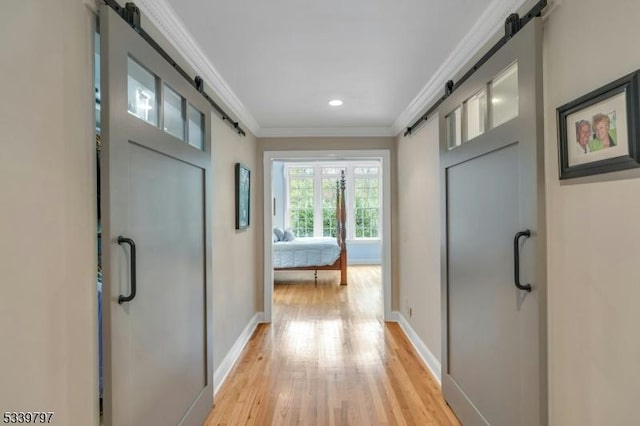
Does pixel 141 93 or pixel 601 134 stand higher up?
pixel 141 93

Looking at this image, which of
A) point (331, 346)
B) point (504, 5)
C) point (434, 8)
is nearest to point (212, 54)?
point (434, 8)

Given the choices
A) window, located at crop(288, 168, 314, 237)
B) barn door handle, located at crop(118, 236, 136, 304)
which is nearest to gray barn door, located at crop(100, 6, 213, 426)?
barn door handle, located at crop(118, 236, 136, 304)

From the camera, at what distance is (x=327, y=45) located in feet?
6.63

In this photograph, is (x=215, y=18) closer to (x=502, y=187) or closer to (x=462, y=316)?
(x=502, y=187)

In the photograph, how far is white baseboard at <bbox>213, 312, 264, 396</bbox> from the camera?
2508 millimetres

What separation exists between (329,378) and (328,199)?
6.14m

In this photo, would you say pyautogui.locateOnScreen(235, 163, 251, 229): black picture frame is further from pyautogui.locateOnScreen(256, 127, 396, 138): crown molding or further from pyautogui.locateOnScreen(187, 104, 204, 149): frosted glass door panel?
pyautogui.locateOnScreen(187, 104, 204, 149): frosted glass door panel

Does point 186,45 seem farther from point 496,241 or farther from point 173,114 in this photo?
point 496,241

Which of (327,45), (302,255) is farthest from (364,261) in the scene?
(327,45)

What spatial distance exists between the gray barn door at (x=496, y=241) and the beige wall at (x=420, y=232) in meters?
0.42

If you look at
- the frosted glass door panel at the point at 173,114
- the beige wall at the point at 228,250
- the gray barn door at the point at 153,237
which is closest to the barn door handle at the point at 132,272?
the gray barn door at the point at 153,237

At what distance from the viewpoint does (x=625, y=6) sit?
0.98 m

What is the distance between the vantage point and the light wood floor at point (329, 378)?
215cm

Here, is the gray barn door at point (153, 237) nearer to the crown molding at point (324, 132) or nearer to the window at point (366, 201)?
the crown molding at point (324, 132)
